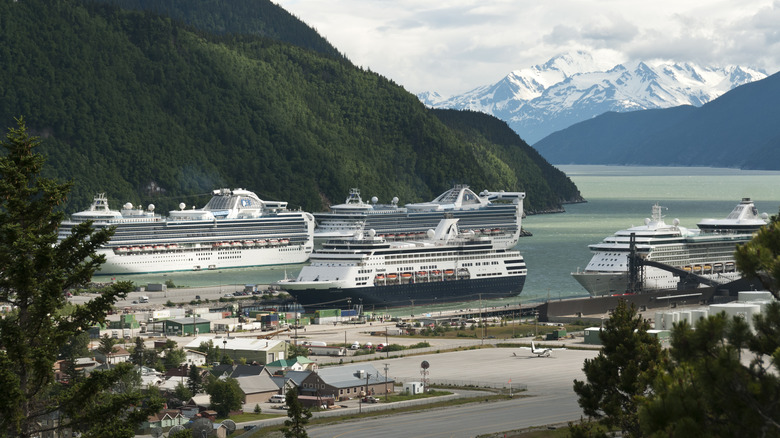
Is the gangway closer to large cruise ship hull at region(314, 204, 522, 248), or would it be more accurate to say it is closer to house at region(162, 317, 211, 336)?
house at region(162, 317, 211, 336)

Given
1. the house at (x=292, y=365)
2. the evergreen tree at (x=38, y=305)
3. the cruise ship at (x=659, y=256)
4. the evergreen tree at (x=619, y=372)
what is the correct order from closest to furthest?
the evergreen tree at (x=38, y=305)
the evergreen tree at (x=619, y=372)
the house at (x=292, y=365)
the cruise ship at (x=659, y=256)

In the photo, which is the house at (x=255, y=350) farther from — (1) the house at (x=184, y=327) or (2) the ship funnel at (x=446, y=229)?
(2) the ship funnel at (x=446, y=229)

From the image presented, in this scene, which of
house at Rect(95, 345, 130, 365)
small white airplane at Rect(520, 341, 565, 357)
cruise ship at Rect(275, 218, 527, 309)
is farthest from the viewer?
cruise ship at Rect(275, 218, 527, 309)

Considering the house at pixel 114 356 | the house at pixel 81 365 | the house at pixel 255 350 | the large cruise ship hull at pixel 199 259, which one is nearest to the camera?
the house at pixel 81 365

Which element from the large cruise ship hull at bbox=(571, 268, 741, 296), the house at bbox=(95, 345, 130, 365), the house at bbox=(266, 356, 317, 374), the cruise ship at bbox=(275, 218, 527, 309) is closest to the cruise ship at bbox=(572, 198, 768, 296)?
the large cruise ship hull at bbox=(571, 268, 741, 296)

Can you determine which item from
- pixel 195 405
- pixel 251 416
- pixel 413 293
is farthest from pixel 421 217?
pixel 251 416

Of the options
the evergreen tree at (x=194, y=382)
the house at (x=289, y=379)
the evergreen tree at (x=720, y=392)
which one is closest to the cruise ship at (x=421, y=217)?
the house at (x=289, y=379)

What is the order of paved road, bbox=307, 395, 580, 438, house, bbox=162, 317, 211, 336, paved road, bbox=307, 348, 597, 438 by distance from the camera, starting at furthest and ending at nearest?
house, bbox=162, 317, 211, 336 < paved road, bbox=307, 348, 597, 438 < paved road, bbox=307, 395, 580, 438
